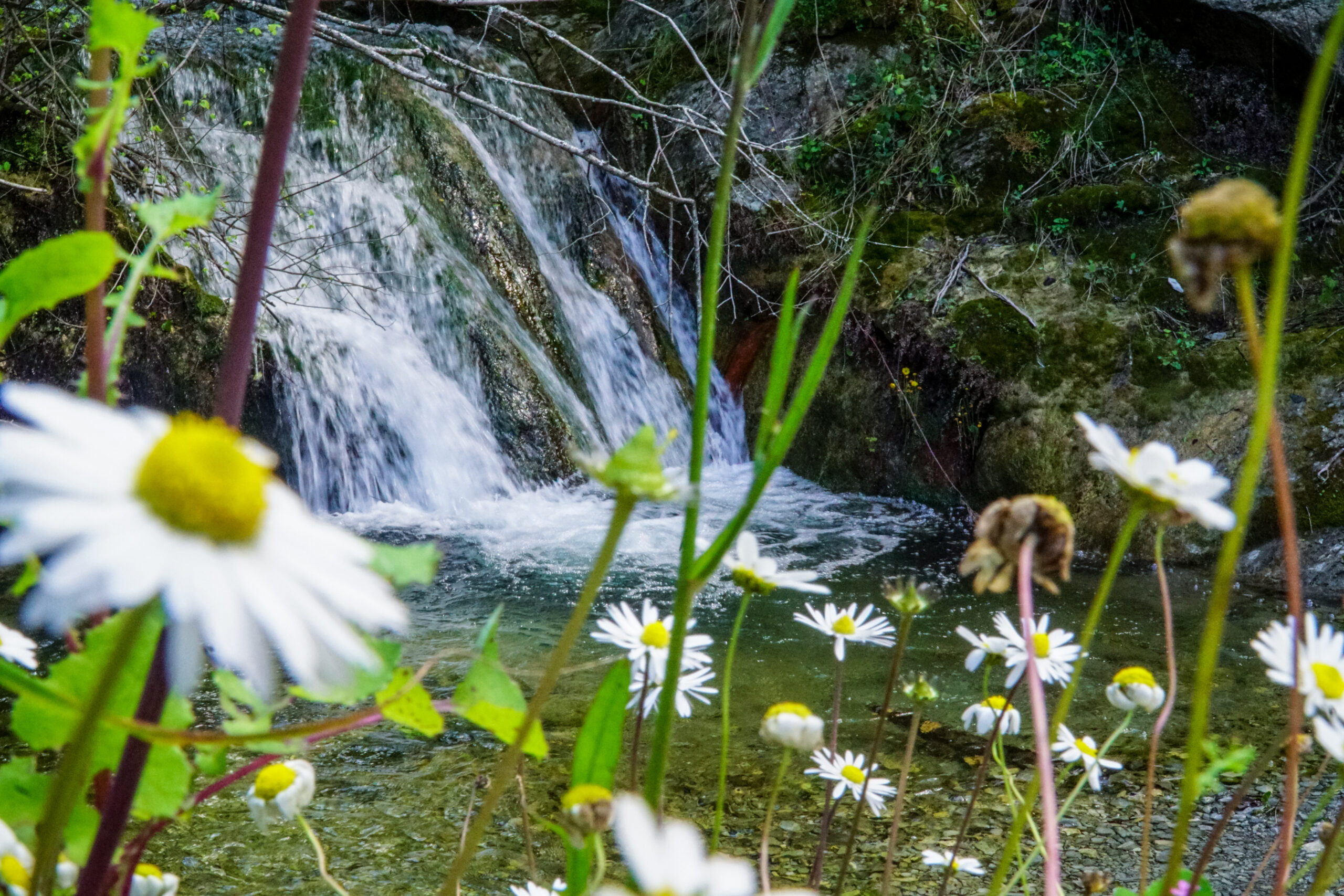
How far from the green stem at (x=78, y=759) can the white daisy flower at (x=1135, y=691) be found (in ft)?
3.39

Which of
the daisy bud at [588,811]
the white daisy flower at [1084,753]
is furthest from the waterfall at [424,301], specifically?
the daisy bud at [588,811]

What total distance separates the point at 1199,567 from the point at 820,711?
111 inches

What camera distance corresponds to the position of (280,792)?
0.83 metres

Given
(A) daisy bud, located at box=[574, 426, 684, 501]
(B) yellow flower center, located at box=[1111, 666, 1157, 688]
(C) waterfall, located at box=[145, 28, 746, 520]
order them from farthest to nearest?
(C) waterfall, located at box=[145, 28, 746, 520]
(B) yellow flower center, located at box=[1111, 666, 1157, 688]
(A) daisy bud, located at box=[574, 426, 684, 501]

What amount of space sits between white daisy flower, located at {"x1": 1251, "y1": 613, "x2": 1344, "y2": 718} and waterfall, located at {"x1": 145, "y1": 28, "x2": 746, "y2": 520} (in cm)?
392

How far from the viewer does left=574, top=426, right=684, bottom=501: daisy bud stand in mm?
416

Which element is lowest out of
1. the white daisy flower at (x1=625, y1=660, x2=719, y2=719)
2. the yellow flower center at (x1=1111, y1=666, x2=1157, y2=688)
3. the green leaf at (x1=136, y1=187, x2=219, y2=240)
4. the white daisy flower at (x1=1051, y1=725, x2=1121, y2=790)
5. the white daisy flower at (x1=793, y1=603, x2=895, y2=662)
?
the white daisy flower at (x1=1051, y1=725, x2=1121, y2=790)

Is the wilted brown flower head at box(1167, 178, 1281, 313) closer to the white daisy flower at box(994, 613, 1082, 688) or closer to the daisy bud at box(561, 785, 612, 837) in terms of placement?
the daisy bud at box(561, 785, 612, 837)

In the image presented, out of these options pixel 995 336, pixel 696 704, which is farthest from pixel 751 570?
pixel 995 336

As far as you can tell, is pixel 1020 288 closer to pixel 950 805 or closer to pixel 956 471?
pixel 956 471

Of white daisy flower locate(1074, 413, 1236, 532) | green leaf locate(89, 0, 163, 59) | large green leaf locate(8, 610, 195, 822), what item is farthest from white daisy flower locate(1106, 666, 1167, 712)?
green leaf locate(89, 0, 163, 59)

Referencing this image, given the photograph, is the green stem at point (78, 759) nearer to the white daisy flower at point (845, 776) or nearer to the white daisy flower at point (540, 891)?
the white daisy flower at point (540, 891)

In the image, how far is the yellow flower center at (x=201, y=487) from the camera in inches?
12.9

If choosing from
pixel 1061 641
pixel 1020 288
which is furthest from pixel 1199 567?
pixel 1061 641
